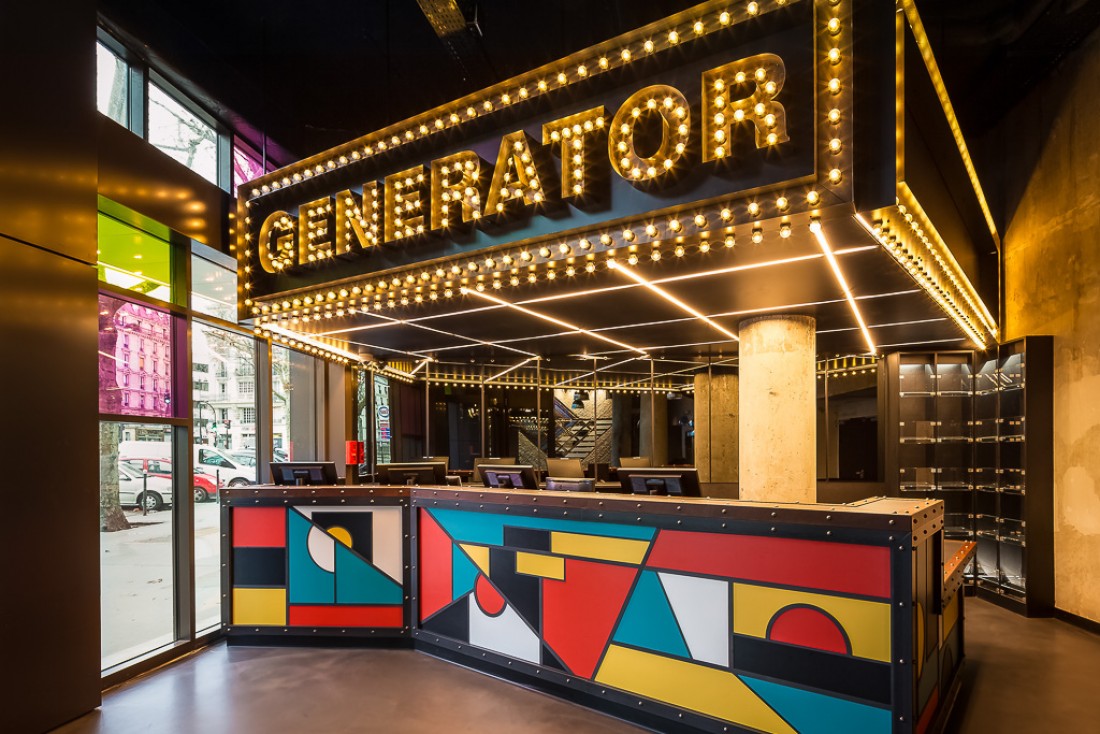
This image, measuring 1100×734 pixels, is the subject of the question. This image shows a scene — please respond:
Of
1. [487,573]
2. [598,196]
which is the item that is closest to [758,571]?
[487,573]

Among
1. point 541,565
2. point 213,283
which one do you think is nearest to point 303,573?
point 541,565

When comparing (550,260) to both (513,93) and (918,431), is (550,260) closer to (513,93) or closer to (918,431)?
(513,93)

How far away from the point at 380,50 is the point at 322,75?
0.99m

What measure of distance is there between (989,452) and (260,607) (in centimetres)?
862

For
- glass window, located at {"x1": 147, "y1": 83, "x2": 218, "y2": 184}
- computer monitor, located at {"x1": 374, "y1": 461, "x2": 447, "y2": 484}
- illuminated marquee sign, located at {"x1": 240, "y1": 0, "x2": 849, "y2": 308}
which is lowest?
computer monitor, located at {"x1": 374, "y1": 461, "x2": 447, "y2": 484}

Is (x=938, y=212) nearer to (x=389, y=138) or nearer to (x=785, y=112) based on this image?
(x=785, y=112)

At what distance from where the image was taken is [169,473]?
19.3 feet

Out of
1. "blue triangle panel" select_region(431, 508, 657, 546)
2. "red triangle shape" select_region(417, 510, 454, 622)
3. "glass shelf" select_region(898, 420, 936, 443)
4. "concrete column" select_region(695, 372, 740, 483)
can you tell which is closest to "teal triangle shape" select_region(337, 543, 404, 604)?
"red triangle shape" select_region(417, 510, 454, 622)

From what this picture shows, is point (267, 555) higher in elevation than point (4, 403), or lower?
lower

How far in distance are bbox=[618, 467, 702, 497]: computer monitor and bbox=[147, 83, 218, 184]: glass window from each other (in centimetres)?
543

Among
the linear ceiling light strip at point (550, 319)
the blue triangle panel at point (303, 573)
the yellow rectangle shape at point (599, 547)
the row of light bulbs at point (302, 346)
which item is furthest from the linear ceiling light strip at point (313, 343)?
the yellow rectangle shape at point (599, 547)

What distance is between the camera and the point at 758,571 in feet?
11.3

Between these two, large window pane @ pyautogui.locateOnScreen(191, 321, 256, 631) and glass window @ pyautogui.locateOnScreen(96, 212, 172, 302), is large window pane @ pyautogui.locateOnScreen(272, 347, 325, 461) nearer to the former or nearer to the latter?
large window pane @ pyautogui.locateOnScreen(191, 321, 256, 631)

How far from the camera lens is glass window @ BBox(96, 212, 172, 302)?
5422 mm
